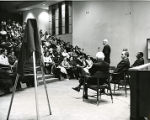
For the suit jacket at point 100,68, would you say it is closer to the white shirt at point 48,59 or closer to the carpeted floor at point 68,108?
the carpeted floor at point 68,108

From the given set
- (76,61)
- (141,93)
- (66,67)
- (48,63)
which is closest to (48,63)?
(48,63)

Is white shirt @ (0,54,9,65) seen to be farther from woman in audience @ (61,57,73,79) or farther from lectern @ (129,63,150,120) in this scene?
lectern @ (129,63,150,120)

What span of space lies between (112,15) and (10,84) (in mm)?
7808

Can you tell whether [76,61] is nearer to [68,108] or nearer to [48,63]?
[48,63]

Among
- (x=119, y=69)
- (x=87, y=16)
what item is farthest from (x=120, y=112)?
(x=87, y=16)

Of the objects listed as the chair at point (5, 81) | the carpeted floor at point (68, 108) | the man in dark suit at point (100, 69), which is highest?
the man in dark suit at point (100, 69)

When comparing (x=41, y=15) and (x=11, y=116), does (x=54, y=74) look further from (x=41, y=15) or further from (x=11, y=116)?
(x=41, y=15)

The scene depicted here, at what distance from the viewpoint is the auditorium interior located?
13.9 feet

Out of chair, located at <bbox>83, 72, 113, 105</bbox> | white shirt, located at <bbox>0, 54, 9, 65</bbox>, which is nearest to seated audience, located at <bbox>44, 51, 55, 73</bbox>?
white shirt, located at <bbox>0, 54, 9, 65</bbox>

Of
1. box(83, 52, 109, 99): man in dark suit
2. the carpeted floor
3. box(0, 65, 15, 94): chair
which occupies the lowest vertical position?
the carpeted floor

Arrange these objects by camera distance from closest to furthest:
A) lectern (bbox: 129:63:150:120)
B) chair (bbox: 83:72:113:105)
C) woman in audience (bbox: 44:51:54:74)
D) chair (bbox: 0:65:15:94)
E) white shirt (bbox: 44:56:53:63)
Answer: lectern (bbox: 129:63:150:120)
chair (bbox: 83:72:113:105)
chair (bbox: 0:65:15:94)
woman in audience (bbox: 44:51:54:74)
white shirt (bbox: 44:56:53:63)

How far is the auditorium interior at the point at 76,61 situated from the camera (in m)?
4.23

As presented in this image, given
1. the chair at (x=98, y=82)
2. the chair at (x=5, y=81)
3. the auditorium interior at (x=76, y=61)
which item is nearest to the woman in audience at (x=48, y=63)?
the auditorium interior at (x=76, y=61)

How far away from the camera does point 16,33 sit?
1359 cm
